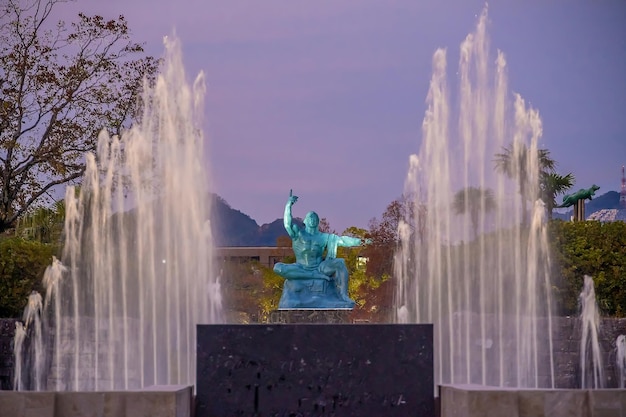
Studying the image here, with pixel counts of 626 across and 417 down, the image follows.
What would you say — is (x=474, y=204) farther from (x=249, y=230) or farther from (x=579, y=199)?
(x=249, y=230)

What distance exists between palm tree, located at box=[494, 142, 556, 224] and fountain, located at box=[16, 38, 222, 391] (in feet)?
24.4

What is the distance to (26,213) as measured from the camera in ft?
105

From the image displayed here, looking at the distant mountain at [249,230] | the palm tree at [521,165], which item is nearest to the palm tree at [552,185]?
the palm tree at [521,165]

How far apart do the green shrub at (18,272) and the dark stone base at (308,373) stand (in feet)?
47.4

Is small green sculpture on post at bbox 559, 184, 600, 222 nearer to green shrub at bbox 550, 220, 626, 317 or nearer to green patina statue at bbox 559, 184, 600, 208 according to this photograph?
green patina statue at bbox 559, 184, 600, 208

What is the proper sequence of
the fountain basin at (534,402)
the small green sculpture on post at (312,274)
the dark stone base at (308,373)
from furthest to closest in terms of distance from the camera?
1. the small green sculpture on post at (312,274)
2. the dark stone base at (308,373)
3. the fountain basin at (534,402)

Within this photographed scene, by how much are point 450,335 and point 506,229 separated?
297cm

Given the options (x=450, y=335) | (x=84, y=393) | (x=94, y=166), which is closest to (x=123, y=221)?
(x=94, y=166)

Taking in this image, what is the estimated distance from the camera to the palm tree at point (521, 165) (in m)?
28.5

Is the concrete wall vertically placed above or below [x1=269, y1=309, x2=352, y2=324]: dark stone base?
below

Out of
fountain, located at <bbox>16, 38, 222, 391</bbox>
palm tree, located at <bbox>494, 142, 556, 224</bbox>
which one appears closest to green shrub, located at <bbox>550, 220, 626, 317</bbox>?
palm tree, located at <bbox>494, 142, 556, 224</bbox>

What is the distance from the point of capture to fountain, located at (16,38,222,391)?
2462 cm

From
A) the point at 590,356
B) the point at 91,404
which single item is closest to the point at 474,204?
the point at 590,356

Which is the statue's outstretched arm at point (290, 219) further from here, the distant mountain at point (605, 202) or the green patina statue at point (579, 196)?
the distant mountain at point (605, 202)
